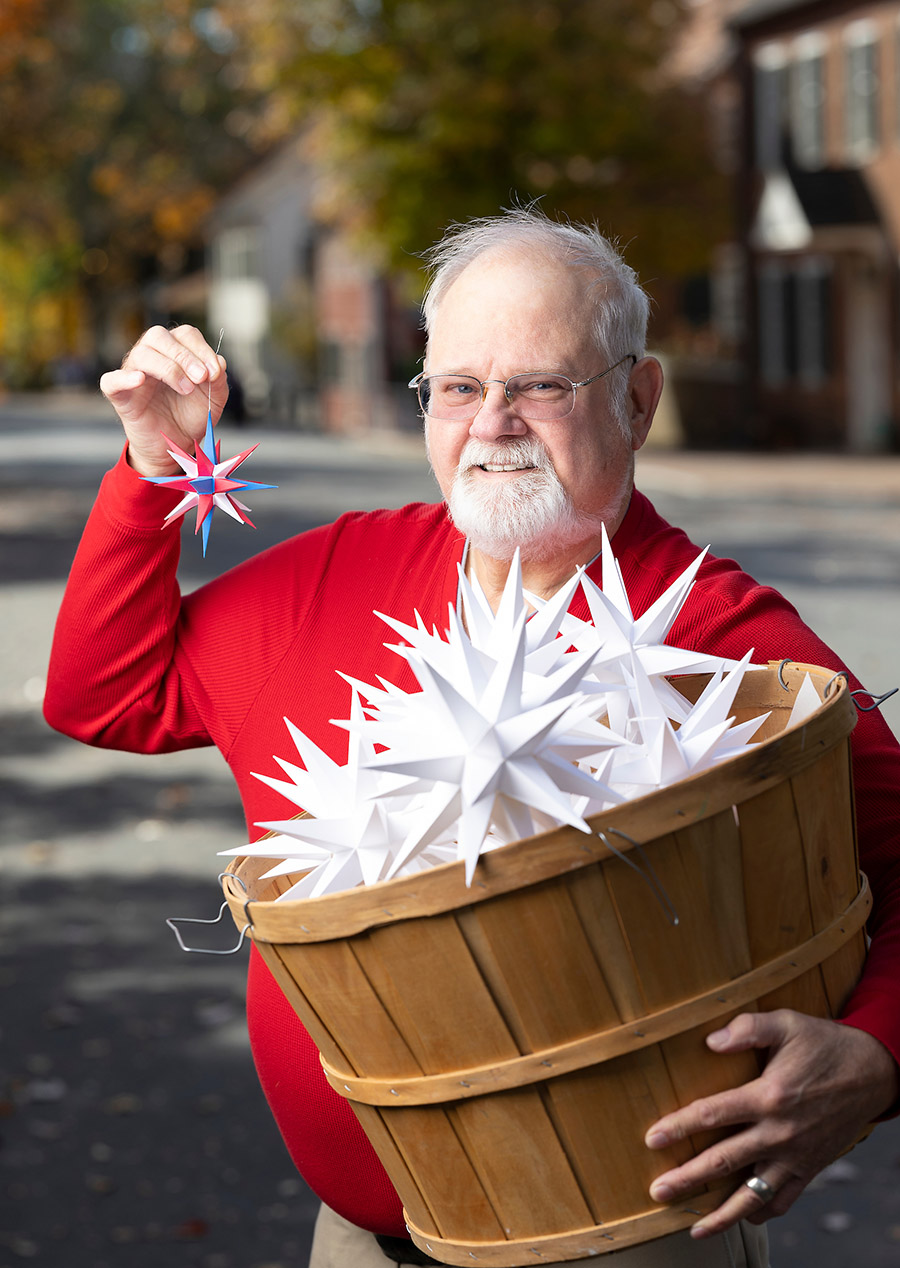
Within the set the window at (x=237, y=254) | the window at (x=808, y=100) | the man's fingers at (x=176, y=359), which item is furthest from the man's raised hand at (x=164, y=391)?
the window at (x=237, y=254)

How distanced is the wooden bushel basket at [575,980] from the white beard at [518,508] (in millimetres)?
575

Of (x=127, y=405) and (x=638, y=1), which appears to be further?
(x=638, y=1)

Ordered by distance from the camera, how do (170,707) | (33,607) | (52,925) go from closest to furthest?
1. (170,707)
2. (52,925)
3. (33,607)

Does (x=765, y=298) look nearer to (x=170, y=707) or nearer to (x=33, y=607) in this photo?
(x=33, y=607)

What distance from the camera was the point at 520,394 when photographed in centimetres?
221

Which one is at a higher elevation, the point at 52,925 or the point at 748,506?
the point at 52,925

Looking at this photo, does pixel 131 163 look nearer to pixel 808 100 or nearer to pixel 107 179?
pixel 107 179

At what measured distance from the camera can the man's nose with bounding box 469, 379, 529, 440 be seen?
2197 millimetres

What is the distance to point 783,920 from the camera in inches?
66.2

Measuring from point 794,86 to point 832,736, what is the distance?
1168 inches

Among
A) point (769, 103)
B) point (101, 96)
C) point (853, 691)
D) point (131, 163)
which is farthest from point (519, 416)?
point (131, 163)

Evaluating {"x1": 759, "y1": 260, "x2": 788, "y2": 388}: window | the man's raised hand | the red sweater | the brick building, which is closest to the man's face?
the red sweater

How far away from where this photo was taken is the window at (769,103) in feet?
96.3

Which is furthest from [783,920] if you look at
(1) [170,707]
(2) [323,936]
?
(1) [170,707]
